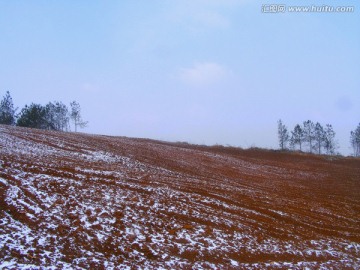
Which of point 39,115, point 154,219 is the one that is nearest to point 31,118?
point 39,115

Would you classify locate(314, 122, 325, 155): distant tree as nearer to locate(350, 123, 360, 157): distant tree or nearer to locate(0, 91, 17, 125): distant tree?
locate(350, 123, 360, 157): distant tree

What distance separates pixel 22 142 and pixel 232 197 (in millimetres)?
16729

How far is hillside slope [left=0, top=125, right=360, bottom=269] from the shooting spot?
29.0 ft

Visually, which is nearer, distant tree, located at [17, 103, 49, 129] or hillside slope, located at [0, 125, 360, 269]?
hillside slope, located at [0, 125, 360, 269]

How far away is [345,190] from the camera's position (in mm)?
23672

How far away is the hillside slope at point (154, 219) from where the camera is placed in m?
8.85

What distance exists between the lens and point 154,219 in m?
11.8

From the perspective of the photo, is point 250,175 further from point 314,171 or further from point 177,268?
Result: point 177,268

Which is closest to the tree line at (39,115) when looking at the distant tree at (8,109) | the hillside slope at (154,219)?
the distant tree at (8,109)

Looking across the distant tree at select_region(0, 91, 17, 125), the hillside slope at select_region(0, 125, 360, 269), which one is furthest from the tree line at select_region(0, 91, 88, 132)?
the hillside slope at select_region(0, 125, 360, 269)

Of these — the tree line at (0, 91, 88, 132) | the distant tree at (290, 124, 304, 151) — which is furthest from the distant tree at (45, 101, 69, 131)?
the distant tree at (290, 124, 304, 151)

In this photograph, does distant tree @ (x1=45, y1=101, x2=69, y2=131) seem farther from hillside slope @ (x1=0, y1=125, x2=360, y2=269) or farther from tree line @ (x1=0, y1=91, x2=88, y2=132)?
hillside slope @ (x1=0, y1=125, x2=360, y2=269)

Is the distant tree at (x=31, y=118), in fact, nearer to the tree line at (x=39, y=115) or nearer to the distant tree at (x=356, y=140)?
the tree line at (x=39, y=115)

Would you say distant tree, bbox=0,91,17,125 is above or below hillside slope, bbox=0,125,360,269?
above
